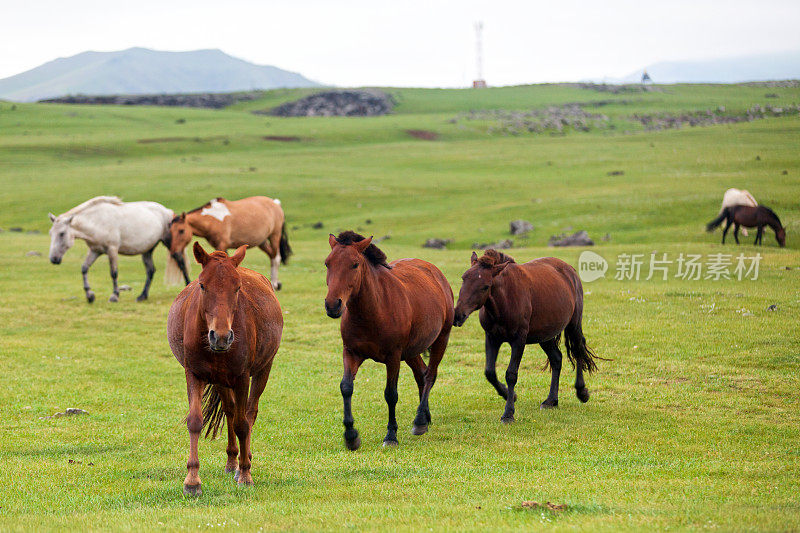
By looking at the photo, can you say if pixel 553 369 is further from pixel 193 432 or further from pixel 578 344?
pixel 193 432

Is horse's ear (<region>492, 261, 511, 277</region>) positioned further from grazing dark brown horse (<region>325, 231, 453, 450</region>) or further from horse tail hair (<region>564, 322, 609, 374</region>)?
horse tail hair (<region>564, 322, 609, 374</region>)

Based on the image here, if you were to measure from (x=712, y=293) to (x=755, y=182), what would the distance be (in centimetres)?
2563

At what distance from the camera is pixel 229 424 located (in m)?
8.10

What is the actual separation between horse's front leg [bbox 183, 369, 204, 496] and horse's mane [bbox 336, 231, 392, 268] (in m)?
2.58

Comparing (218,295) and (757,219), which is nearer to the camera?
(218,295)

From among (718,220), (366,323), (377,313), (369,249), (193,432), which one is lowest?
(718,220)

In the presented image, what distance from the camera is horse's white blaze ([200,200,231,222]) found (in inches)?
879

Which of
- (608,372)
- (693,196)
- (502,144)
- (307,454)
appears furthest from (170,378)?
(502,144)

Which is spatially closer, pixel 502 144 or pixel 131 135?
pixel 502 144

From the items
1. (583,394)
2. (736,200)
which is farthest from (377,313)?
(736,200)

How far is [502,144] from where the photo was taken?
245ft

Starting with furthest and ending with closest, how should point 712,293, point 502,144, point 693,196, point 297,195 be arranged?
point 502,144 → point 297,195 → point 693,196 → point 712,293

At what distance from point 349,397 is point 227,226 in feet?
45.3

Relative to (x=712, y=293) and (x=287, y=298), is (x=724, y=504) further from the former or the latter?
(x=287, y=298)
